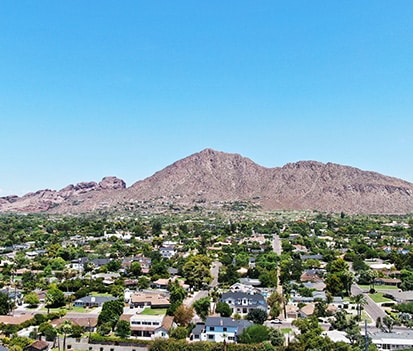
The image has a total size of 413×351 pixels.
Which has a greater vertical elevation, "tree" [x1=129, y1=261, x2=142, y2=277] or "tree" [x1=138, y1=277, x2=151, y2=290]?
"tree" [x1=129, y1=261, x2=142, y2=277]

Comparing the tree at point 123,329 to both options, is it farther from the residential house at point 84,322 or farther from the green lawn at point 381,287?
the green lawn at point 381,287

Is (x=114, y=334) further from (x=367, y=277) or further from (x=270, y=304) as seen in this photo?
(x=367, y=277)

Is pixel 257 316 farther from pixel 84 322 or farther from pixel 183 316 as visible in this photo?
pixel 84 322

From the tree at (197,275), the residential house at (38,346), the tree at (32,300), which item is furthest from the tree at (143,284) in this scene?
the residential house at (38,346)

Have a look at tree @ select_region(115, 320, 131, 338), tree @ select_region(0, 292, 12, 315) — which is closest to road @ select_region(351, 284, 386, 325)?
tree @ select_region(115, 320, 131, 338)

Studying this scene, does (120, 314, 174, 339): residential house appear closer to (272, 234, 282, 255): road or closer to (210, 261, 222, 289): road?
(210, 261, 222, 289): road

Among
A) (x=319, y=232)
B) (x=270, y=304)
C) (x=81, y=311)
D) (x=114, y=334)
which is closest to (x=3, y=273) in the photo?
(x=81, y=311)
